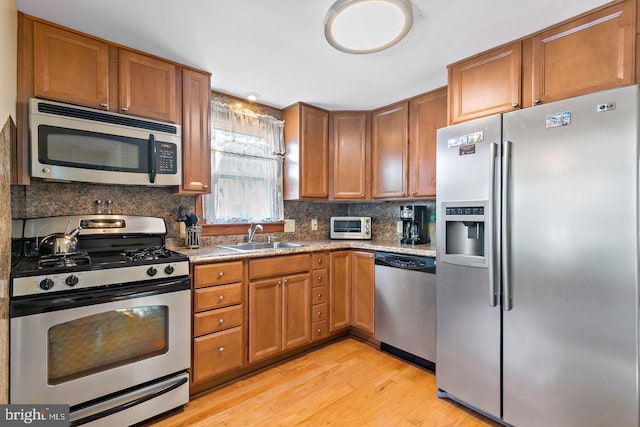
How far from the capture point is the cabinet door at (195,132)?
2309mm

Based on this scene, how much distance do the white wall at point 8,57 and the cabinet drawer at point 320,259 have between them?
2079 mm

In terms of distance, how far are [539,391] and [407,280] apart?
1.04m

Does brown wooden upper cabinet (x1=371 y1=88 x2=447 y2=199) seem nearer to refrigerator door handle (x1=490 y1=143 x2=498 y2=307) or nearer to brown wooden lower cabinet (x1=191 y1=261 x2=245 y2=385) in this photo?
refrigerator door handle (x1=490 y1=143 x2=498 y2=307)

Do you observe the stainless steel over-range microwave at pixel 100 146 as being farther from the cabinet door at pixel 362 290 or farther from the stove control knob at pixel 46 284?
the cabinet door at pixel 362 290

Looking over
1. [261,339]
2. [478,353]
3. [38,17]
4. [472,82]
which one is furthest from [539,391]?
[38,17]

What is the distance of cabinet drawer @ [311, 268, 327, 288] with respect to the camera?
2.72m

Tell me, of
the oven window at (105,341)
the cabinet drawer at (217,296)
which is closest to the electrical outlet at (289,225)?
the cabinet drawer at (217,296)

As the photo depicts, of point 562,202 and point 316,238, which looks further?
point 316,238

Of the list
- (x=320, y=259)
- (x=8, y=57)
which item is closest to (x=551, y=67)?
(x=320, y=259)

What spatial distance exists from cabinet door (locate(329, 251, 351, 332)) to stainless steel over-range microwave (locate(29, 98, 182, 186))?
1544mm

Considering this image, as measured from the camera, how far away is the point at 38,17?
68.8 inches

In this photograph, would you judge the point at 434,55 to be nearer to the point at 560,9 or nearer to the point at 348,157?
the point at 560,9

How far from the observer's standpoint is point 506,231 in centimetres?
173

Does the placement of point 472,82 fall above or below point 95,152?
above
